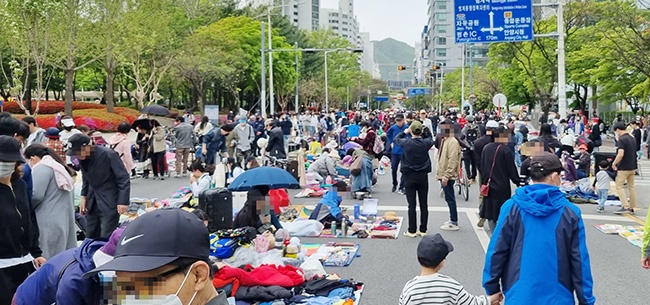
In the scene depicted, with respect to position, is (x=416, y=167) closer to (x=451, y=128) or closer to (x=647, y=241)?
(x=451, y=128)

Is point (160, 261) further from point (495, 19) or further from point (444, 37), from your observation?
point (444, 37)

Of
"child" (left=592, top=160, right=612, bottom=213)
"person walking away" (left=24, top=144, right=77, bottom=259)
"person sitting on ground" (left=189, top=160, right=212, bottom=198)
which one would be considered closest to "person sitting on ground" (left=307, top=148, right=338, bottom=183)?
"person sitting on ground" (left=189, top=160, right=212, bottom=198)

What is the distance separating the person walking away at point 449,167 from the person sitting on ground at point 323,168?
17.9 feet

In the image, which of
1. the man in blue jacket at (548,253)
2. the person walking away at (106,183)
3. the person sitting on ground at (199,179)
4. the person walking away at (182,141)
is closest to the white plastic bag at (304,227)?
the person sitting on ground at (199,179)

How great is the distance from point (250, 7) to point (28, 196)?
66.7m

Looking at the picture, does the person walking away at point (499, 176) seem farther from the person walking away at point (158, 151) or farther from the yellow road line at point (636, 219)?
the person walking away at point (158, 151)

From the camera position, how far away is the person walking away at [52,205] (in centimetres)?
614

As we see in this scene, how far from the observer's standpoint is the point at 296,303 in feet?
22.5

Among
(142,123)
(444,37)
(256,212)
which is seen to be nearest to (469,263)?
(256,212)

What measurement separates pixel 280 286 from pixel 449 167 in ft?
15.0

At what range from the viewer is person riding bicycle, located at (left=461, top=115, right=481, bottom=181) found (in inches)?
648

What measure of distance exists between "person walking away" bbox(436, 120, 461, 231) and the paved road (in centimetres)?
28

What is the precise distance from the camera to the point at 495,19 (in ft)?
68.5

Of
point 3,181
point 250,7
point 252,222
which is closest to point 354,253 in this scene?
point 252,222
